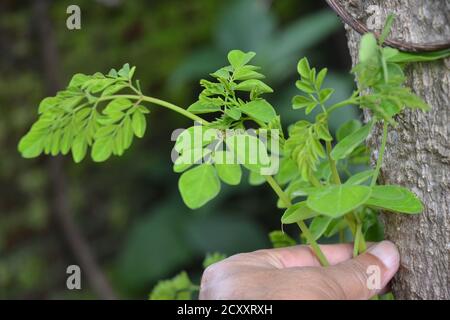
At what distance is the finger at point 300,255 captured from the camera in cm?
79

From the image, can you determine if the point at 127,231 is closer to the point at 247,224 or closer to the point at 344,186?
the point at 247,224

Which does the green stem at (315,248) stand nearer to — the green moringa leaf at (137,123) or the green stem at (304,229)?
the green stem at (304,229)

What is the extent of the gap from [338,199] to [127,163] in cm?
222

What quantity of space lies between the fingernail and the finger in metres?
0.05

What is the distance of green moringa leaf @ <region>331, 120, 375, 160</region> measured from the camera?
652 mm

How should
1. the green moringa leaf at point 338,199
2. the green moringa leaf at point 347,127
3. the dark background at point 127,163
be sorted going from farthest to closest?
the dark background at point 127,163 → the green moringa leaf at point 347,127 → the green moringa leaf at point 338,199

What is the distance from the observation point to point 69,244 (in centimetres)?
256

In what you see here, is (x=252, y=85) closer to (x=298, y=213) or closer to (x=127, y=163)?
(x=298, y=213)

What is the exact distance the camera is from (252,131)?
2.24ft

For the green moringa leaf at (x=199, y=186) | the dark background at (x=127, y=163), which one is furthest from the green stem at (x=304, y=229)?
the dark background at (x=127, y=163)

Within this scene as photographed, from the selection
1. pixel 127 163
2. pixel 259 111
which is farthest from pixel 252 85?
pixel 127 163

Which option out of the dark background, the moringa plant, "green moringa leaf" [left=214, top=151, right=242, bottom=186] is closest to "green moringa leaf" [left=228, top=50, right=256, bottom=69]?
the moringa plant

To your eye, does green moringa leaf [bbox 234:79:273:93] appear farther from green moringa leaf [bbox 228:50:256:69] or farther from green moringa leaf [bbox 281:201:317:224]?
green moringa leaf [bbox 281:201:317:224]

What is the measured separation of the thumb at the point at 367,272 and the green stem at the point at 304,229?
3 centimetres
